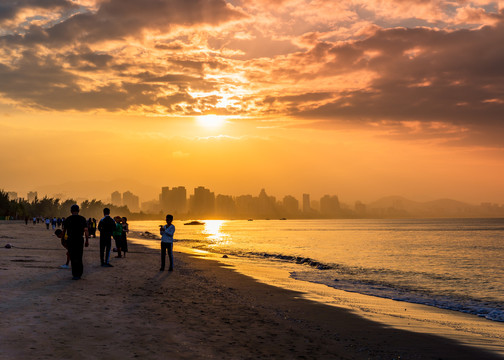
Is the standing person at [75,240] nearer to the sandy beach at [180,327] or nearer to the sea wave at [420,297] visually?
the sandy beach at [180,327]

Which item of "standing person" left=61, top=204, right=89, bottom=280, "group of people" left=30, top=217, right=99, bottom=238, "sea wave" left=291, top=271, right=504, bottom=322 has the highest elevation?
"standing person" left=61, top=204, right=89, bottom=280

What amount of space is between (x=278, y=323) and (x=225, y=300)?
3483 mm

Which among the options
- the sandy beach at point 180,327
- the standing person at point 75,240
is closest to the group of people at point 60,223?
the standing person at point 75,240

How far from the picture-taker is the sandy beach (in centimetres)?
745

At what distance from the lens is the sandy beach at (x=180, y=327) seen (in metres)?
7.45

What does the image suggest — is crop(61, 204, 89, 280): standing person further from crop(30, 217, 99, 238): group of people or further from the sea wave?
crop(30, 217, 99, 238): group of people

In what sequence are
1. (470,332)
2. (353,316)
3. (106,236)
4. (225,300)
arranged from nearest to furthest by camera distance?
(470,332)
(353,316)
(225,300)
(106,236)

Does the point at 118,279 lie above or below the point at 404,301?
above

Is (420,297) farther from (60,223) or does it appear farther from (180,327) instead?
(60,223)

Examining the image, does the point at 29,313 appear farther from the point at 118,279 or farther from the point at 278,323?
the point at 118,279

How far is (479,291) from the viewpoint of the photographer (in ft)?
71.1

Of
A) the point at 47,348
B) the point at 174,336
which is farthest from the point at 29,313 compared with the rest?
the point at 174,336

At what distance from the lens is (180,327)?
9.26 metres

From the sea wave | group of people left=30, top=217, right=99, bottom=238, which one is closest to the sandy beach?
the sea wave
